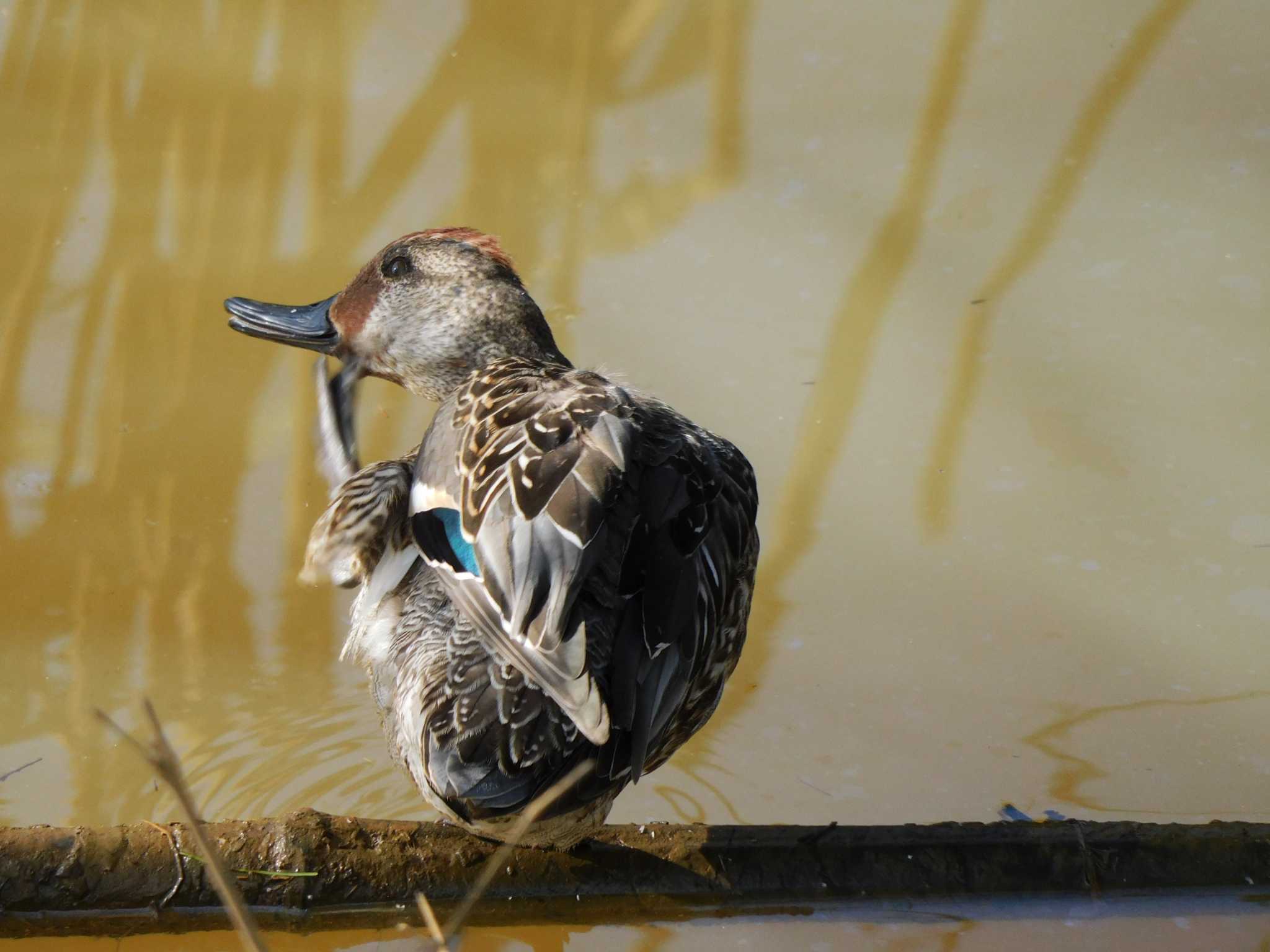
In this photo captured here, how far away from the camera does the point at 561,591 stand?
1.78m

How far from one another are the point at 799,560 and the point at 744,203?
1432 mm

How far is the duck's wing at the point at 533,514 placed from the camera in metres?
1.75

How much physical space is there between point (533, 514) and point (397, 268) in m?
1.15

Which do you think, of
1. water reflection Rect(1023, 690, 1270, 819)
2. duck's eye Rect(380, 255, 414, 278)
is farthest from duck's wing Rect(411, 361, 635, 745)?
water reflection Rect(1023, 690, 1270, 819)

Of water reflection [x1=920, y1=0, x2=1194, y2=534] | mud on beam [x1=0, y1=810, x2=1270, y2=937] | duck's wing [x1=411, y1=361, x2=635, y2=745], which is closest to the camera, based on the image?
duck's wing [x1=411, y1=361, x2=635, y2=745]

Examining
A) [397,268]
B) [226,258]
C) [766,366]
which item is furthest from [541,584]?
[226,258]

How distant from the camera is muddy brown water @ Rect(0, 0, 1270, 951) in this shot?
8.76ft

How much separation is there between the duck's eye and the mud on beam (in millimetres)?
1192

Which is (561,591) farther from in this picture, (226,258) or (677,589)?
(226,258)

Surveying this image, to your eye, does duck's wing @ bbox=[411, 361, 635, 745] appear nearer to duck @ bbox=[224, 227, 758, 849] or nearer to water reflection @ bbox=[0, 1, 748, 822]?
duck @ bbox=[224, 227, 758, 849]

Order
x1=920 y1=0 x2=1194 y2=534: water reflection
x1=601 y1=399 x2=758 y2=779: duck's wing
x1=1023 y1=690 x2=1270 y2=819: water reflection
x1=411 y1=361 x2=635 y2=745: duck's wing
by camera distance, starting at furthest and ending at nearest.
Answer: x1=920 y1=0 x2=1194 y2=534: water reflection, x1=1023 y1=690 x2=1270 y2=819: water reflection, x1=601 y1=399 x2=758 y2=779: duck's wing, x1=411 y1=361 x2=635 y2=745: duck's wing

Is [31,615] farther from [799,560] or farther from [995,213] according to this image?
[995,213]

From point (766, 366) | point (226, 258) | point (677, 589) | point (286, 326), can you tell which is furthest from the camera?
point (226, 258)

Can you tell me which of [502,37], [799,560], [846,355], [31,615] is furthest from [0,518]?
[502,37]
